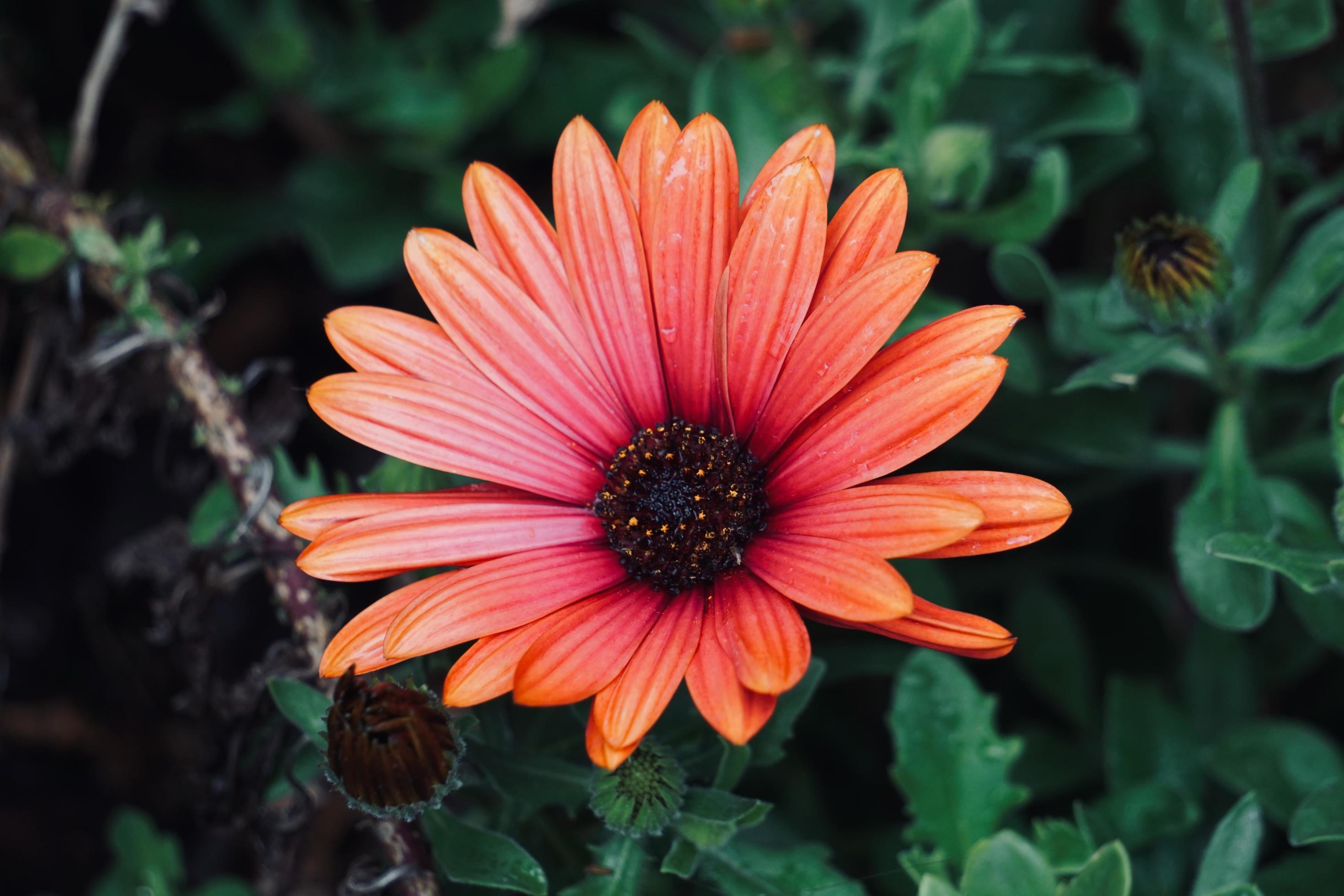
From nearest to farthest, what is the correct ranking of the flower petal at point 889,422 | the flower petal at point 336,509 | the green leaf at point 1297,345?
the flower petal at point 889,422
the flower petal at point 336,509
the green leaf at point 1297,345

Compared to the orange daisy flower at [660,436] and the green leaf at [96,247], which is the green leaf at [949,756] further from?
the green leaf at [96,247]

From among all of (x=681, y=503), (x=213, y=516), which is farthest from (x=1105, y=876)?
(x=213, y=516)

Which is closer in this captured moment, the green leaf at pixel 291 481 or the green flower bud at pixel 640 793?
the green flower bud at pixel 640 793

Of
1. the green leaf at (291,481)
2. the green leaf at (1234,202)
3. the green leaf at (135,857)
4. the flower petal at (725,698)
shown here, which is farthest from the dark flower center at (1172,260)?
the green leaf at (135,857)

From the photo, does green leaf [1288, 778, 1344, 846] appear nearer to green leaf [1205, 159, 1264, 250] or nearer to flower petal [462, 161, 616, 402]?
green leaf [1205, 159, 1264, 250]

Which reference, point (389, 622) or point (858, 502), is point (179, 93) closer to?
point (389, 622)

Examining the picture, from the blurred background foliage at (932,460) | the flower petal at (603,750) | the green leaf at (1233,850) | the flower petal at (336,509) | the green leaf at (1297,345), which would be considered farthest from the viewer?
the green leaf at (1297,345)

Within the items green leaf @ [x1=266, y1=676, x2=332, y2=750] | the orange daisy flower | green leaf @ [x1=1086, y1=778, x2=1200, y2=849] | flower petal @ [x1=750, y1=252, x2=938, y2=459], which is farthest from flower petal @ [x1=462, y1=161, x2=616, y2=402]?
green leaf @ [x1=1086, y1=778, x2=1200, y2=849]
